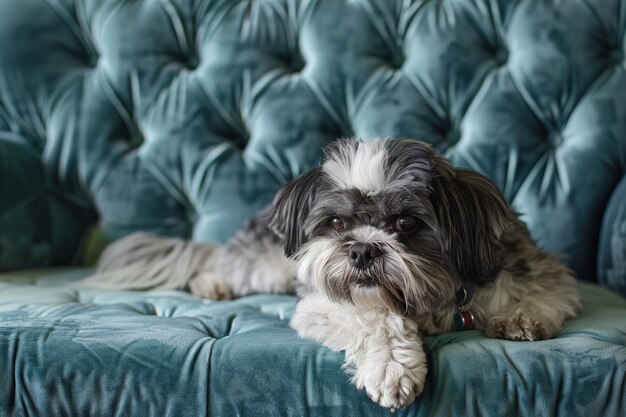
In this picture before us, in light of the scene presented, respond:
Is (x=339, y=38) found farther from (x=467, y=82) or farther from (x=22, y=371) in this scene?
(x=22, y=371)

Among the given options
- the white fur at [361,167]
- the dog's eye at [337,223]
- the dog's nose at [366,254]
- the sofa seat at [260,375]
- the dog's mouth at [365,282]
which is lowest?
the sofa seat at [260,375]

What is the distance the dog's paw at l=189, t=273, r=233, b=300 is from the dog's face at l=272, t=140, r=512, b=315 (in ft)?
1.81

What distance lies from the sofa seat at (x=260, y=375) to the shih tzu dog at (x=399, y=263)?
0.07 m

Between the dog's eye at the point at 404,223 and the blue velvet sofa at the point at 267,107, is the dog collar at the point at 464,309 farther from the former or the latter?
the blue velvet sofa at the point at 267,107

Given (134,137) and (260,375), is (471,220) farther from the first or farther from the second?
(134,137)

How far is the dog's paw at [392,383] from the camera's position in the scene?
127 cm

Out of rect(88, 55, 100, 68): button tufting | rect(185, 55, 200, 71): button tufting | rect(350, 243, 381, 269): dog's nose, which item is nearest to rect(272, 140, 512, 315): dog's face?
rect(350, 243, 381, 269): dog's nose

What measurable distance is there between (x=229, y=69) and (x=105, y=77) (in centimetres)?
49

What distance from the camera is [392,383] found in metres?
1.27

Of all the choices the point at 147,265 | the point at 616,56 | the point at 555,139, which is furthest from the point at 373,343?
the point at 616,56

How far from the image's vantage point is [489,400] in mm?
1315

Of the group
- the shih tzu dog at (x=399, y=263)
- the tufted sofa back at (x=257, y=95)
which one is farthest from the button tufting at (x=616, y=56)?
the shih tzu dog at (x=399, y=263)

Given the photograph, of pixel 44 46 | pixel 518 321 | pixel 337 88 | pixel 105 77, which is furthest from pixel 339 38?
pixel 518 321

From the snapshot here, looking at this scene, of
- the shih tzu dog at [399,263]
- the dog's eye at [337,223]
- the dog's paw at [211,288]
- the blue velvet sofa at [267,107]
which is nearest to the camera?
the shih tzu dog at [399,263]
